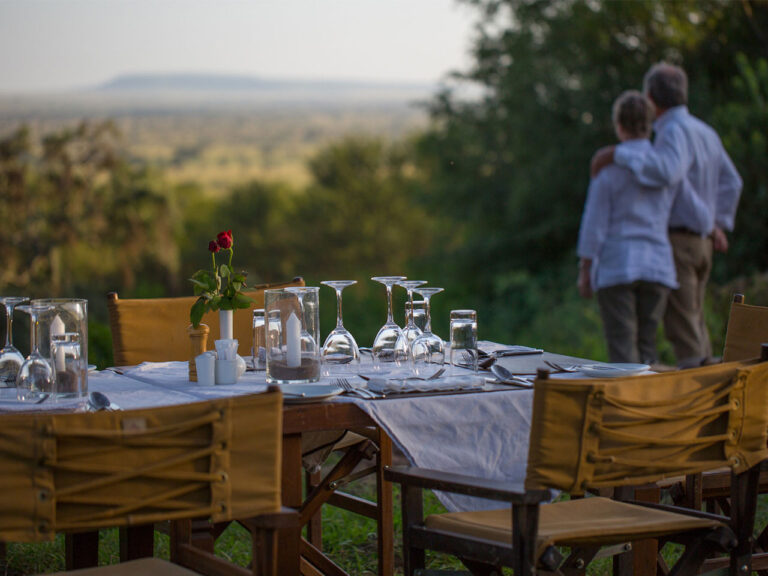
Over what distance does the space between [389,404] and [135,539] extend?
2.13 ft

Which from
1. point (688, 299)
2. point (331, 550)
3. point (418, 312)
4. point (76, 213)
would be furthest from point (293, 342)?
point (76, 213)

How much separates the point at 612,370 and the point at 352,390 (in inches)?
26.1

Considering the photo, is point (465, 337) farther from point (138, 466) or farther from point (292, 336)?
point (138, 466)

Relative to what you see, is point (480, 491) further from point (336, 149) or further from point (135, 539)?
point (336, 149)

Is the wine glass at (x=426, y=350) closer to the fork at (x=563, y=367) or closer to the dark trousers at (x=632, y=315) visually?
the fork at (x=563, y=367)

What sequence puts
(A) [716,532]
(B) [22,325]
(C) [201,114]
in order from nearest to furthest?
(A) [716,532]
(B) [22,325]
(C) [201,114]

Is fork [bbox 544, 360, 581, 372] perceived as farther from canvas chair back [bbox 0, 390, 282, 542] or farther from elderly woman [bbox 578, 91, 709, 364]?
elderly woman [bbox 578, 91, 709, 364]

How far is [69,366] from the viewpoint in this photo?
7.34 ft

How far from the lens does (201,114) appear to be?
52.7 ft

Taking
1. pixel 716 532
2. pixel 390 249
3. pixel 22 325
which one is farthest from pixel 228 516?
pixel 390 249

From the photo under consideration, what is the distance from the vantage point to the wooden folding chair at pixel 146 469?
1558 millimetres

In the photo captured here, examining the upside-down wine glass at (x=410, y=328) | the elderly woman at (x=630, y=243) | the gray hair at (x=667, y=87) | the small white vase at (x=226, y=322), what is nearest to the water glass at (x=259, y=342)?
the small white vase at (x=226, y=322)

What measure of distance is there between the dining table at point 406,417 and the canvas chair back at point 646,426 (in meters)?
0.39

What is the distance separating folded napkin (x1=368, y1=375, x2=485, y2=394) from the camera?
2238 millimetres
